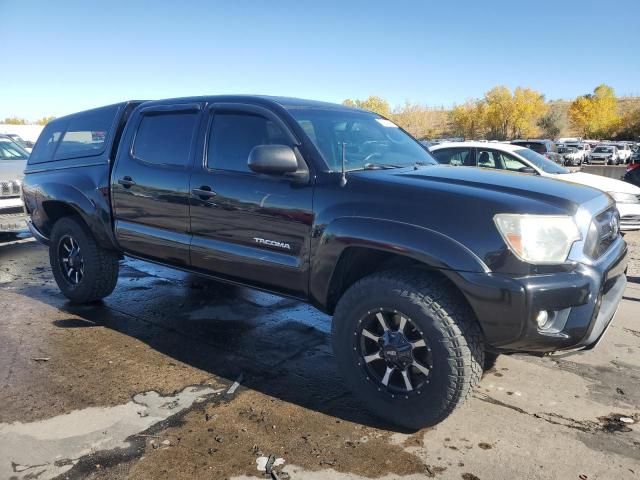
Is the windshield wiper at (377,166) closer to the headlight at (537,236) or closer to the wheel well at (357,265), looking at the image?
the wheel well at (357,265)

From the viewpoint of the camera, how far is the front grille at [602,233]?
276 cm

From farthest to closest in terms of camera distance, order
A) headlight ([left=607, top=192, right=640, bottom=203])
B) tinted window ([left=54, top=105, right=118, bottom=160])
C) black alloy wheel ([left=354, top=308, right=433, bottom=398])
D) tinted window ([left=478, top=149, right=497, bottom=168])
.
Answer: tinted window ([left=478, top=149, right=497, bottom=168]) → headlight ([left=607, top=192, right=640, bottom=203]) → tinted window ([left=54, top=105, right=118, bottom=160]) → black alloy wheel ([left=354, top=308, right=433, bottom=398])

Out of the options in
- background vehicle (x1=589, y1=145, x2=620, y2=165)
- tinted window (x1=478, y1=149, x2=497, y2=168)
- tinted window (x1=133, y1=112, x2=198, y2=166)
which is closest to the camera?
tinted window (x1=133, y1=112, x2=198, y2=166)

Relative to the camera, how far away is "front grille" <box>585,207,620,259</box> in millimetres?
2762

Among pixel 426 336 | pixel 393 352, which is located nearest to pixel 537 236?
pixel 426 336

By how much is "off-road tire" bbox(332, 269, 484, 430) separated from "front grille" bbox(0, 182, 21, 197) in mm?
6686

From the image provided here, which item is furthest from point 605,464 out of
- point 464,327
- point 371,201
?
point 371,201

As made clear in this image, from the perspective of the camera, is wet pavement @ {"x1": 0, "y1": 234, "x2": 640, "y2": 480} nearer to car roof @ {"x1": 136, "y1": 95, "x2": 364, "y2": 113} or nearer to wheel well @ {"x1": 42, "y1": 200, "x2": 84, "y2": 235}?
wheel well @ {"x1": 42, "y1": 200, "x2": 84, "y2": 235}

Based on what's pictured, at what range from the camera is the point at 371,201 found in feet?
9.63

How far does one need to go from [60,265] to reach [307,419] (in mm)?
3335

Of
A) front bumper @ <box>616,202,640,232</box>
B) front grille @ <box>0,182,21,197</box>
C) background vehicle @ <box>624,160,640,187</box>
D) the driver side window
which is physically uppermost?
the driver side window

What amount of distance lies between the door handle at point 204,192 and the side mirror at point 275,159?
585 millimetres

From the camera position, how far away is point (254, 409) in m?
3.13

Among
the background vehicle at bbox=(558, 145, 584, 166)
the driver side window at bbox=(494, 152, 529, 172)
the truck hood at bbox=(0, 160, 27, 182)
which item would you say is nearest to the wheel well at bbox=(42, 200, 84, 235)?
the truck hood at bbox=(0, 160, 27, 182)
